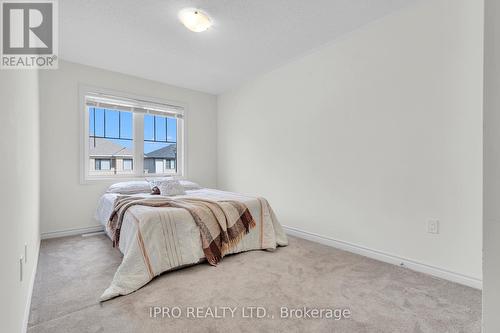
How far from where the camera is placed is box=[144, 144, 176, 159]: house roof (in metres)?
4.29

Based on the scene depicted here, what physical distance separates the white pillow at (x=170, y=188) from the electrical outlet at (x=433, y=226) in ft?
9.46

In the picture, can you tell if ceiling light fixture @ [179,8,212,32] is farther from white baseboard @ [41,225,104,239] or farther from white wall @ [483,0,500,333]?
white baseboard @ [41,225,104,239]

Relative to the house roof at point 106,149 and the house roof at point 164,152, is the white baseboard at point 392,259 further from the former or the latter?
the house roof at point 106,149

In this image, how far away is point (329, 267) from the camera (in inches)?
92.4

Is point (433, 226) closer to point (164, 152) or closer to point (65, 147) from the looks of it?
point (164, 152)

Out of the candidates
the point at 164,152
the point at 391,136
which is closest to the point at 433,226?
the point at 391,136

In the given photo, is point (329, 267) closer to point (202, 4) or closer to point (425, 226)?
point (425, 226)

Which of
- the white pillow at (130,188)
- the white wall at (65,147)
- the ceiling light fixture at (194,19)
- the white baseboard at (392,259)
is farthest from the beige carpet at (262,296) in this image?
the ceiling light fixture at (194,19)

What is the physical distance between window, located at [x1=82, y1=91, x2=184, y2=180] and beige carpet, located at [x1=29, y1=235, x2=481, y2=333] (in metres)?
1.56

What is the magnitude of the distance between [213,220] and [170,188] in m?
1.23

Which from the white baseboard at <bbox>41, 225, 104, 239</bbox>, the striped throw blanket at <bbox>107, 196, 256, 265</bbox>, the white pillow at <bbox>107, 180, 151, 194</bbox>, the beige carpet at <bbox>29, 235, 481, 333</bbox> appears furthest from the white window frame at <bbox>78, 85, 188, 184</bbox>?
the beige carpet at <bbox>29, 235, 481, 333</bbox>

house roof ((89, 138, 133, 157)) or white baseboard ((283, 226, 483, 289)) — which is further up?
house roof ((89, 138, 133, 157))

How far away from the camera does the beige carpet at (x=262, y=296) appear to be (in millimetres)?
1506

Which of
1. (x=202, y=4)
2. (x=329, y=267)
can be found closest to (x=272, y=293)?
(x=329, y=267)
